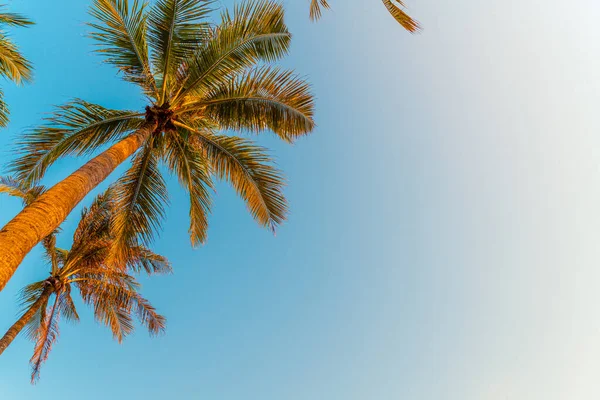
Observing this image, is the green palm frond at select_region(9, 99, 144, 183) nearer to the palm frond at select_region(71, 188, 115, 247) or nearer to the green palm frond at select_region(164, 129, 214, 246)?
the green palm frond at select_region(164, 129, 214, 246)

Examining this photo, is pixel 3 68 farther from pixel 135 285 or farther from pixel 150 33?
pixel 135 285

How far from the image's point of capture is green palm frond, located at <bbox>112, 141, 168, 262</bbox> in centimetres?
704

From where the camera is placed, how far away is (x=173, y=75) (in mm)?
7184

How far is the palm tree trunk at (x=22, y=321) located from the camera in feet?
29.9

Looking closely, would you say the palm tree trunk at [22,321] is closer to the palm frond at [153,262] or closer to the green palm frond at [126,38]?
the palm frond at [153,262]

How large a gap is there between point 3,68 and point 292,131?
261 inches

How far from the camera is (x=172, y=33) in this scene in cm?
682

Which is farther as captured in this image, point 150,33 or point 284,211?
point 284,211

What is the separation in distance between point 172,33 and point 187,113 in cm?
160

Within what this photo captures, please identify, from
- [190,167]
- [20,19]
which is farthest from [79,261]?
[20,19]

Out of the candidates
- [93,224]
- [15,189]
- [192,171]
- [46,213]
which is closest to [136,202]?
[192,171]

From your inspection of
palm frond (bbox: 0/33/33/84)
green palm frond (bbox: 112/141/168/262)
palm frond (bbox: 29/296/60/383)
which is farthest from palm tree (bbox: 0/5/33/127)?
palm frond (bbox: 29/296/60/383)

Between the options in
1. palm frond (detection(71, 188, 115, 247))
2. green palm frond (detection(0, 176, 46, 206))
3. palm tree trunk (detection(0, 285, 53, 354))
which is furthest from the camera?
palm frond (detection(71, 188, 115, 247))

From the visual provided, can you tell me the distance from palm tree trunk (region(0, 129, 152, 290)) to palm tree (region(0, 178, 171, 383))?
5.53 metres
